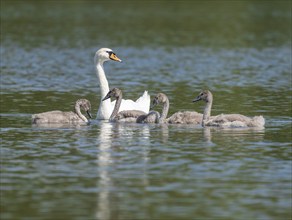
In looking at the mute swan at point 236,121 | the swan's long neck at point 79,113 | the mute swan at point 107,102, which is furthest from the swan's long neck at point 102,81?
the mute swan at point 236,121

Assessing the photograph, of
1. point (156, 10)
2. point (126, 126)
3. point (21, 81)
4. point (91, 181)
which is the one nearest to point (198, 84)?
point (21, 81)

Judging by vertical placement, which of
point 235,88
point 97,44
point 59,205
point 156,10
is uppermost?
point 156,10

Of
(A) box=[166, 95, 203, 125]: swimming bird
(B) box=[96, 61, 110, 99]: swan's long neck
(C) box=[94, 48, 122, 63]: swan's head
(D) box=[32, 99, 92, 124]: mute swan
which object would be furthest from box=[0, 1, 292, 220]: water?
(C) box=[94, 48, 122, 63]: swan's head

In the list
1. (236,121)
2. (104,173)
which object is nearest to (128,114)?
(236,121)

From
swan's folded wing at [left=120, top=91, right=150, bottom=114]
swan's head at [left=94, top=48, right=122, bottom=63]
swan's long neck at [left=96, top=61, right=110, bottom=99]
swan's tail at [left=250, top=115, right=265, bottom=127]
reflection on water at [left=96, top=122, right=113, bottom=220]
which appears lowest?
reflection on water at [left=96, top=122, right=113, bottom=220]

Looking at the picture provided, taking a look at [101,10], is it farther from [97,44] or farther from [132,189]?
[132,189]

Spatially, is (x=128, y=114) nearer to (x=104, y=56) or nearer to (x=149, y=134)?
(x=149, y=134)

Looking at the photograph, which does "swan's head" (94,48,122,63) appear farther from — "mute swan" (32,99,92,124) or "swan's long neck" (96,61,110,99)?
"mute swan" (32,99,92,124)

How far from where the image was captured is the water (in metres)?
14.4

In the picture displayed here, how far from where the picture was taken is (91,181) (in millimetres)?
15758

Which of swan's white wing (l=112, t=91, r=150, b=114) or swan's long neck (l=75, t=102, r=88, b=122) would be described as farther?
swan's white wing (l=112, t=91, r=150, b=114)

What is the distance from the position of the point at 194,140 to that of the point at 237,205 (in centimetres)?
612

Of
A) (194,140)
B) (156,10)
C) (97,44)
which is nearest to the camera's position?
(194,140)

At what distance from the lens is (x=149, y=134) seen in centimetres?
2127
